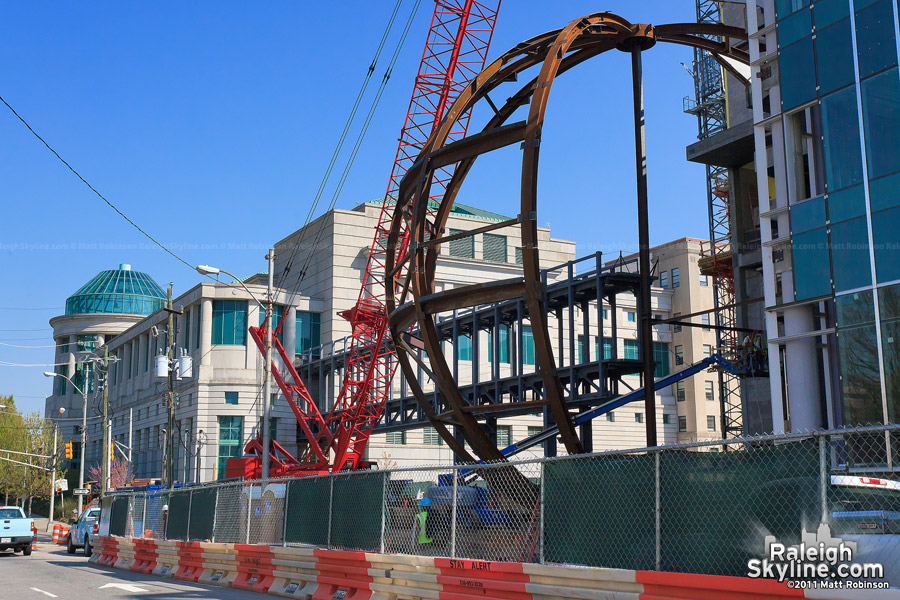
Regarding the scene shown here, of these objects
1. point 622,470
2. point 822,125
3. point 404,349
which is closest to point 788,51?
point 822,125

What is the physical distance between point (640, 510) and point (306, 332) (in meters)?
55.7

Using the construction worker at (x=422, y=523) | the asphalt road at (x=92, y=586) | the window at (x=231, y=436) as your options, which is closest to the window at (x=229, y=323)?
the window at (x=231, y=436)

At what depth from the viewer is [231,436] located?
62250 millimetres

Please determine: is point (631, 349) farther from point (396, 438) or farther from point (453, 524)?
point (453, 524)

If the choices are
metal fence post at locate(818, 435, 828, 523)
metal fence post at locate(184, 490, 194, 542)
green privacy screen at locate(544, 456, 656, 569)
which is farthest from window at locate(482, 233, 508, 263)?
metal fence post at locate(818, 435, 828, 523)

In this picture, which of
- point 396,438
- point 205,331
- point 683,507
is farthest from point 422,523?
point 205,331

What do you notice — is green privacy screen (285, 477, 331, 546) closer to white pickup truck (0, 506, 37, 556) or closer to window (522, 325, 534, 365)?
white pickup truck (0, 506, 37, 556)

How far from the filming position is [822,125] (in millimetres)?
21000

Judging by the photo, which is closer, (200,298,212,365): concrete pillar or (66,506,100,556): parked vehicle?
(66,506,100,556): parked vehicle

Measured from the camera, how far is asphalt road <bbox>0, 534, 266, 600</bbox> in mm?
17281

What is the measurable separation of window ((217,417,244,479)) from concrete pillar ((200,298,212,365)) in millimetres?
4392

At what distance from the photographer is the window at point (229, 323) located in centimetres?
6322

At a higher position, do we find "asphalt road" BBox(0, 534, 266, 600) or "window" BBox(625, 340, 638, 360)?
"window" BBox(625, 340, 638, 360)

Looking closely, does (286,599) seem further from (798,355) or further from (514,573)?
(798,355)
